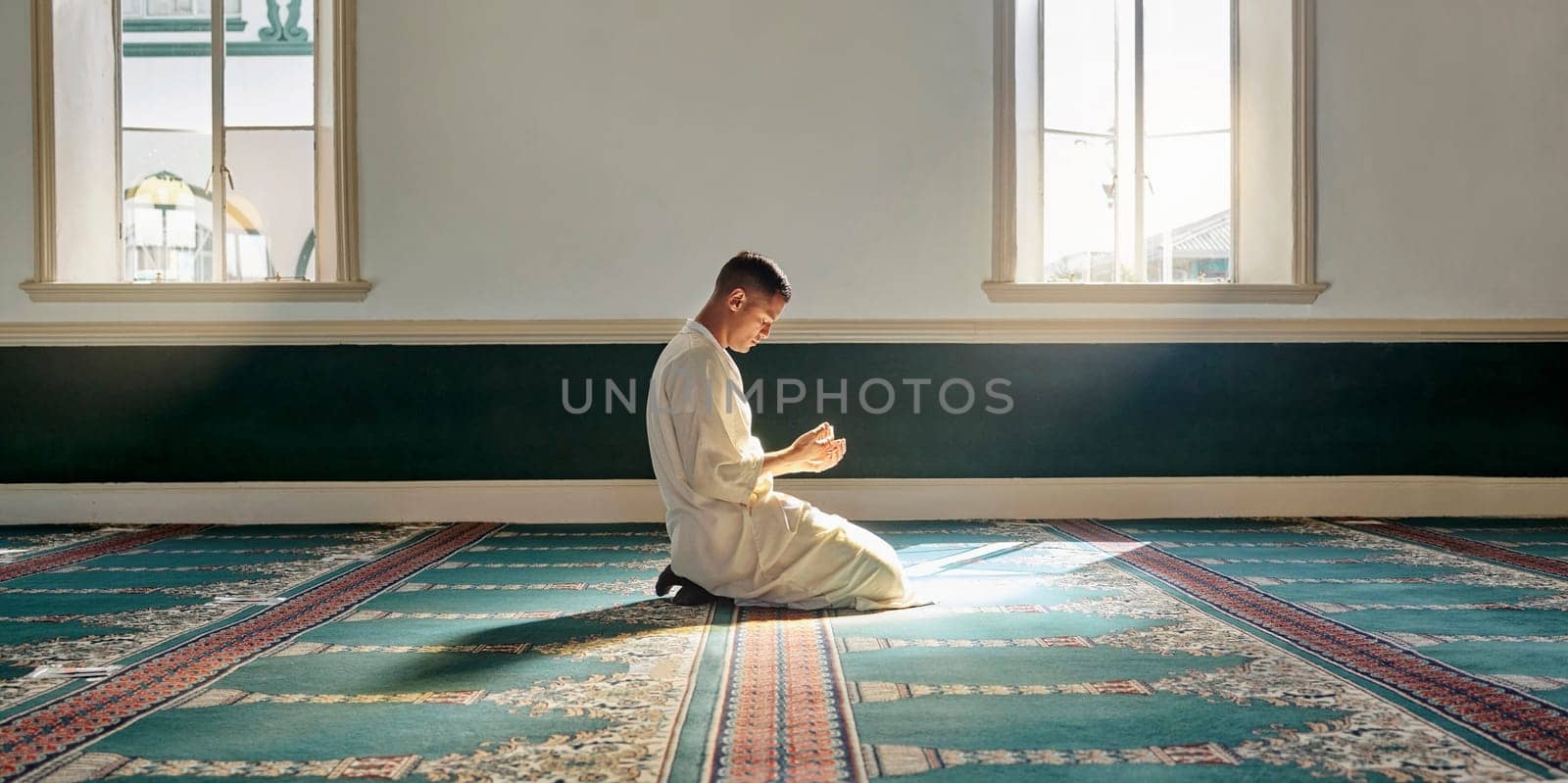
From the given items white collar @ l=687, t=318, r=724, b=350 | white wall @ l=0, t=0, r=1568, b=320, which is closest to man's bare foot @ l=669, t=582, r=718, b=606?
white collar @ l=687, t=318, r=724, b=350

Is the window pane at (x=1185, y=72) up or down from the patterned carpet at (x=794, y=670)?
up

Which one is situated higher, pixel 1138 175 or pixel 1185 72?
pixel 1185 72

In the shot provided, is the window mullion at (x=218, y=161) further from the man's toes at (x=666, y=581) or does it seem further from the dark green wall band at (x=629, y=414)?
the man's toes at (x=666, y=581)

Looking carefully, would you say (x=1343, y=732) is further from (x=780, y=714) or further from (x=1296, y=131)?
(x=1296, y=131)

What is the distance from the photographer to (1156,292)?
5164mm

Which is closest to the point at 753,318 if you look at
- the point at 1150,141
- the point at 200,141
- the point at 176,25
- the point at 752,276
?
the point at 752,276

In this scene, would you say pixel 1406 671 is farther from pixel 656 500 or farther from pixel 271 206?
pixel 271 206

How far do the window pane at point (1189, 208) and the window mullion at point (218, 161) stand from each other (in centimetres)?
458

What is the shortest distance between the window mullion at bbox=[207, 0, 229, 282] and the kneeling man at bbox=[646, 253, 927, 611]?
340 centimetres

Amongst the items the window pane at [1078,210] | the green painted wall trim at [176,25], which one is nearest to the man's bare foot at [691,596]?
the window pane at [1078,210]

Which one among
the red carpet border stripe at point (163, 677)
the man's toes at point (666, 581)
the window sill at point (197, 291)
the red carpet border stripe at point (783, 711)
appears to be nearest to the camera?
the red carpet border stripe at point (783, 711)

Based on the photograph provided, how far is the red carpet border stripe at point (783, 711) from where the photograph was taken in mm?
1704

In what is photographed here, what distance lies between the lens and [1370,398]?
5.20 meters

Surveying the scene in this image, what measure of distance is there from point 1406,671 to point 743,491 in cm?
159
